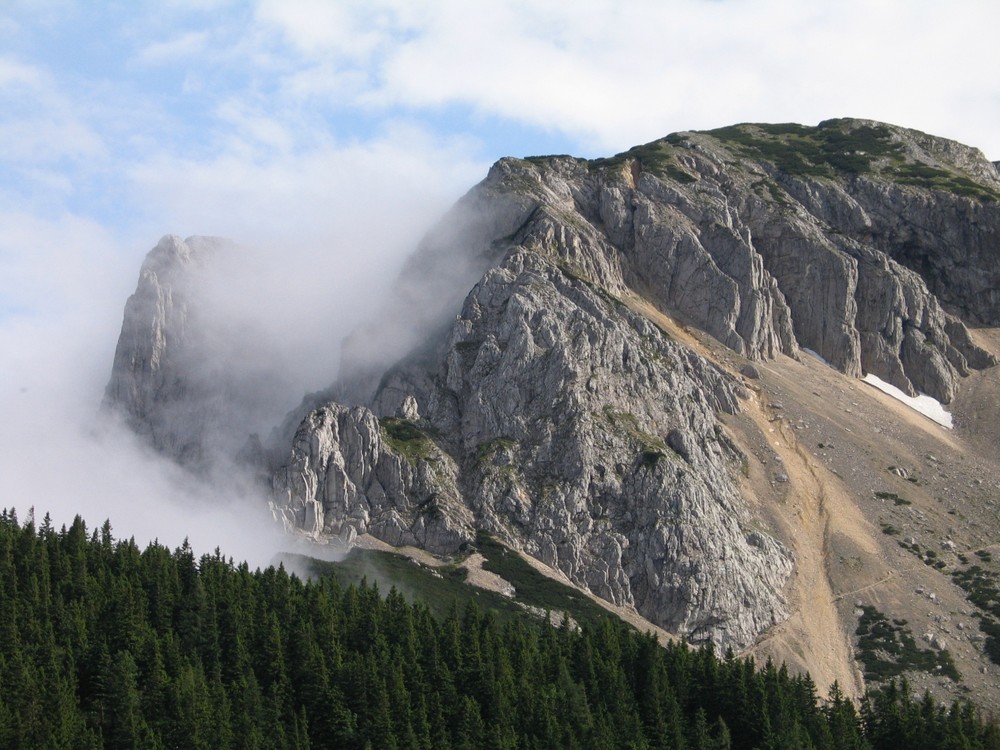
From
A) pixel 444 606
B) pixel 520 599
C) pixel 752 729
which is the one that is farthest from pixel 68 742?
pixel 520 599

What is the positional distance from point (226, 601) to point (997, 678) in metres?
117

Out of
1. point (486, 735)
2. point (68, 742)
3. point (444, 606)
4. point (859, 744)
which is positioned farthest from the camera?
point (444, 606)

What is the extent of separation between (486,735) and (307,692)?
19.0 meters

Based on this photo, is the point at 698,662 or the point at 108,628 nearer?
the point at 108,628

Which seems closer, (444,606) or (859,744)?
(859,744)

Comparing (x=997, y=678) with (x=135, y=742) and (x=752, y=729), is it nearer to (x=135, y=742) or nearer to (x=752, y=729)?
(x=752, y=729)

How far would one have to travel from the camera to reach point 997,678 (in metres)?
197

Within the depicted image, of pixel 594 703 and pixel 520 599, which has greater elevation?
pixel 520 599

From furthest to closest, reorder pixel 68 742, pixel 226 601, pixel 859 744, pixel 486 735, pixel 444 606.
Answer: pixel 444 606, pixel 226 601, pixel 859 744, pixel 486 735, pixel 68 742

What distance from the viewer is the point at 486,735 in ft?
405

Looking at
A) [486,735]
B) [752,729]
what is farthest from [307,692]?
[752,729]

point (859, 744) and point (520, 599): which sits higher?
point (520, 599)

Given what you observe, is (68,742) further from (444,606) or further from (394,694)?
(444,606)

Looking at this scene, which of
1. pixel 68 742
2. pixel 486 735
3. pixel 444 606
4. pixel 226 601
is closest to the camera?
pixel 68 742
